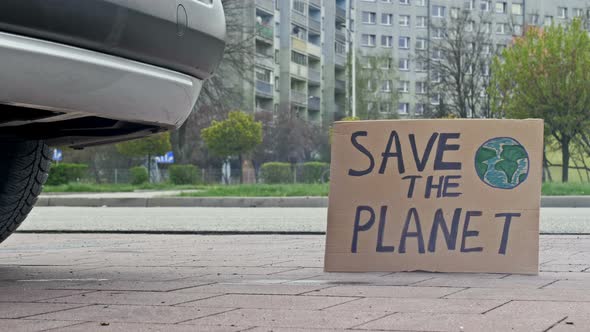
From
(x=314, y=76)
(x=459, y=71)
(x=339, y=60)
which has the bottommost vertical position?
(x=459, y=71)

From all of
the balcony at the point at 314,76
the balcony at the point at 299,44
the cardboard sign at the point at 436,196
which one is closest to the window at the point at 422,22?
the balcony at the point at 314,76

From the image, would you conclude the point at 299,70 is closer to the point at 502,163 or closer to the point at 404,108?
the point at 404,108

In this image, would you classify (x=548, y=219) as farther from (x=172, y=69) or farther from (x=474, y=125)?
(x=172, y=69)

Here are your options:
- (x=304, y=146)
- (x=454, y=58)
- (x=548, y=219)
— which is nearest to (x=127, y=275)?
(x=548, y=219)

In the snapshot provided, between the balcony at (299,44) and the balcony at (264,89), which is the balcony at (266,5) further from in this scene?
the balcony at (264,89)

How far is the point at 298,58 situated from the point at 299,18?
3.16 m

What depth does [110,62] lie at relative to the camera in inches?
164

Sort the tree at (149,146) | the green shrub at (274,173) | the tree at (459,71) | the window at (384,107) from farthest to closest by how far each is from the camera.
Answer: the window at (384,107) < the tree at (459,71) < the green shrub at (274,173) < the tree at (149,146)

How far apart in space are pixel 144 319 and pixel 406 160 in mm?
2213

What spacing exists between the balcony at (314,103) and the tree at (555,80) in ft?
154

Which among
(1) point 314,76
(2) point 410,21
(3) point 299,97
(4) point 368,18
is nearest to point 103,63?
(3) point 299,97

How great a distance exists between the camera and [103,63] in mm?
4129

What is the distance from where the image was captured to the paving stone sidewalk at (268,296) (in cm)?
375

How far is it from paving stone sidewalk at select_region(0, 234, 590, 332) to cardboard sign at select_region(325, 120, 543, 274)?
0.14 m
